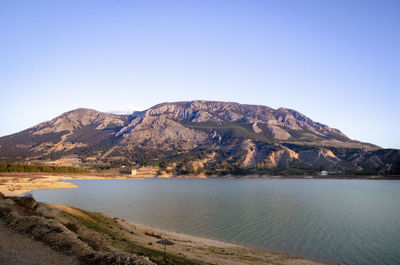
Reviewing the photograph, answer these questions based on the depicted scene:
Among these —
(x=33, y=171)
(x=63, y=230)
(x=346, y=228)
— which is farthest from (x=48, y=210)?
(x=33, y=171)

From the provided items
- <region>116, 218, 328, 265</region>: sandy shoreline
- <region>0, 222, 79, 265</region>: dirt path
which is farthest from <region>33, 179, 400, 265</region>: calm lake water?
<region>0, 222, 79, 265</region>: dirt path

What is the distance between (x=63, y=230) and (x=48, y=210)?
13.9 meters

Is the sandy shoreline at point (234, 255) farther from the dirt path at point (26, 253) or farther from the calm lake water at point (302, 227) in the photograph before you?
the dirt path at point (26, 253)

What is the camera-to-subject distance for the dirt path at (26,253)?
Answer: 1479 centimetres

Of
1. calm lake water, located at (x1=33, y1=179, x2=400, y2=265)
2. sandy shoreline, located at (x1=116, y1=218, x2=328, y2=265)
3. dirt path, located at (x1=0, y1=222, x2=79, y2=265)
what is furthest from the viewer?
calm lake water, located at (x1=33, y1=179, x2=400, y2=265)

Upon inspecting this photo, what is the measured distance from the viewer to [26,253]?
634 inches

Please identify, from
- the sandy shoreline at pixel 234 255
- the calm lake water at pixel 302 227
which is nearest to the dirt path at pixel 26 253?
the sandy shoreline at pixel 234 255

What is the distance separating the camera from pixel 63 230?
20.2 metres

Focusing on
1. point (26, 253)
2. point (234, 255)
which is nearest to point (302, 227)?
point (234, 255)

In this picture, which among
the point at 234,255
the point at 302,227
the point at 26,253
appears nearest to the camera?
the point at 26,253

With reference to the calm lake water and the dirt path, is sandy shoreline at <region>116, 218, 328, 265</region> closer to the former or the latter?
the calm lake water

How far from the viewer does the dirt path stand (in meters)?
14.8

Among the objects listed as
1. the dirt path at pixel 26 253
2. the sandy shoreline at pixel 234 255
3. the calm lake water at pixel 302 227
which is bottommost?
the calm lake water at pixel 302 227

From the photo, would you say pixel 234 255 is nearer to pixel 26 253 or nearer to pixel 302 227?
pixel 26 253
